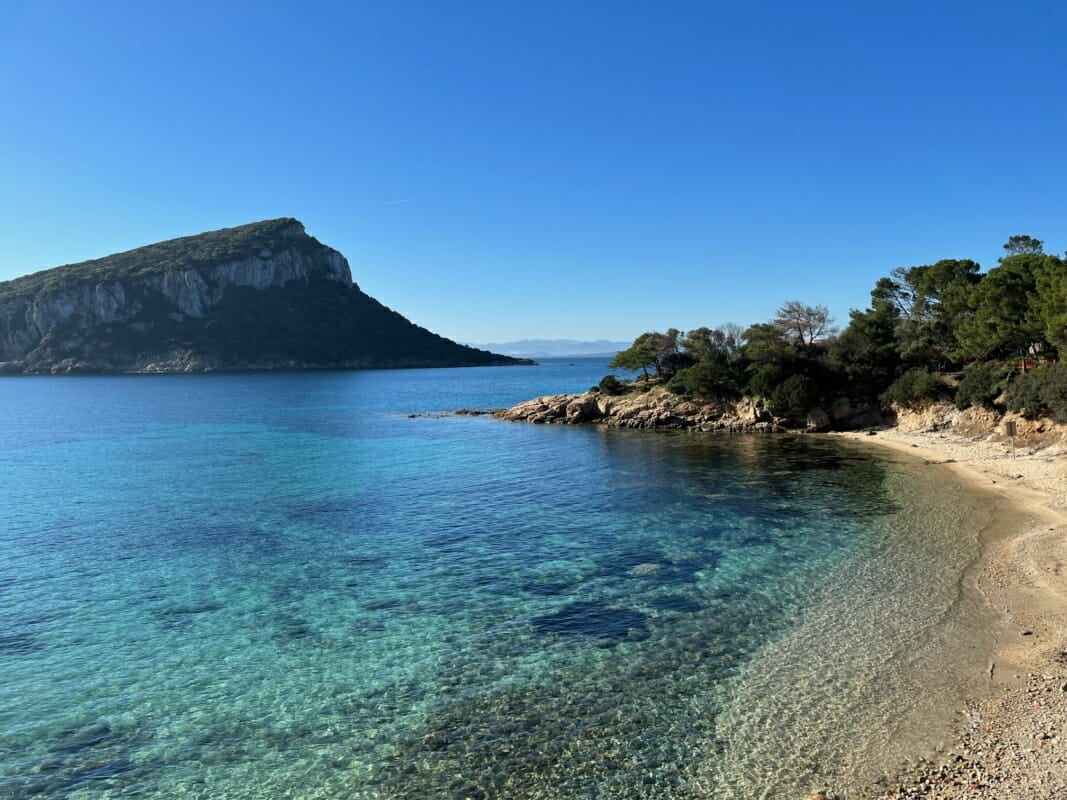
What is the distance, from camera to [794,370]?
65.1m

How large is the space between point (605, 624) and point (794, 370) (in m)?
53.1

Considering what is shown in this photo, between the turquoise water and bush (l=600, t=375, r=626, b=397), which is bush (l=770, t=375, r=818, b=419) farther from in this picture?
bush (l=600, t=375, r=626, b=397)

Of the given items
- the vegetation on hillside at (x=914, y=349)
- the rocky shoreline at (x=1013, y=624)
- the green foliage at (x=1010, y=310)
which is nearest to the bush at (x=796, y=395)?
the vegetation on hillside at (x=914, y=349)

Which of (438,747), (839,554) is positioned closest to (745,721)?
(438,747)

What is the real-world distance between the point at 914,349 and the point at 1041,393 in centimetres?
1839

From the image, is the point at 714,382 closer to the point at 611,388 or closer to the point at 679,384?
the point at 679,384

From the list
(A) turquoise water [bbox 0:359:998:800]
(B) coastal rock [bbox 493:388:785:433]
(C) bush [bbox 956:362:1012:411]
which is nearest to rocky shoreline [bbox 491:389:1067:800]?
(A) turquoise water [bbox 0:359:998:800]

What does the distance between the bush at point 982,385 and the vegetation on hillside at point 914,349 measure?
0.09 m

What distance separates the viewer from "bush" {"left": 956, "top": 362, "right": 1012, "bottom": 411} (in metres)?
49.8

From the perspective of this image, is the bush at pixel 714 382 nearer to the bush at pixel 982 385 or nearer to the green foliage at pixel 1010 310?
the bush at pixel 982 385

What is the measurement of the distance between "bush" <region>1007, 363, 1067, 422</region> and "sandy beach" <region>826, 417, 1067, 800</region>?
992 cm

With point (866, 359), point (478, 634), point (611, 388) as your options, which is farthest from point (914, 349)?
point (478, 634)

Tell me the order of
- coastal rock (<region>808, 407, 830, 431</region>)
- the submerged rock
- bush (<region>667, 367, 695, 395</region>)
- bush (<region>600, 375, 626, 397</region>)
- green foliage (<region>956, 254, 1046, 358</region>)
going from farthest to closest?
1. bush (<region>600, 375, 626, 397</region>)
2. bush (<region>667, 367, 695, 395</region>)
3. coastal rock (<region>808, 407, 830, 431</region>)
4. green foliage (<region>956, 254, 1046, 358</region>)
5. the submerged rock

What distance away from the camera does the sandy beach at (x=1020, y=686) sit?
11156 millimetres
